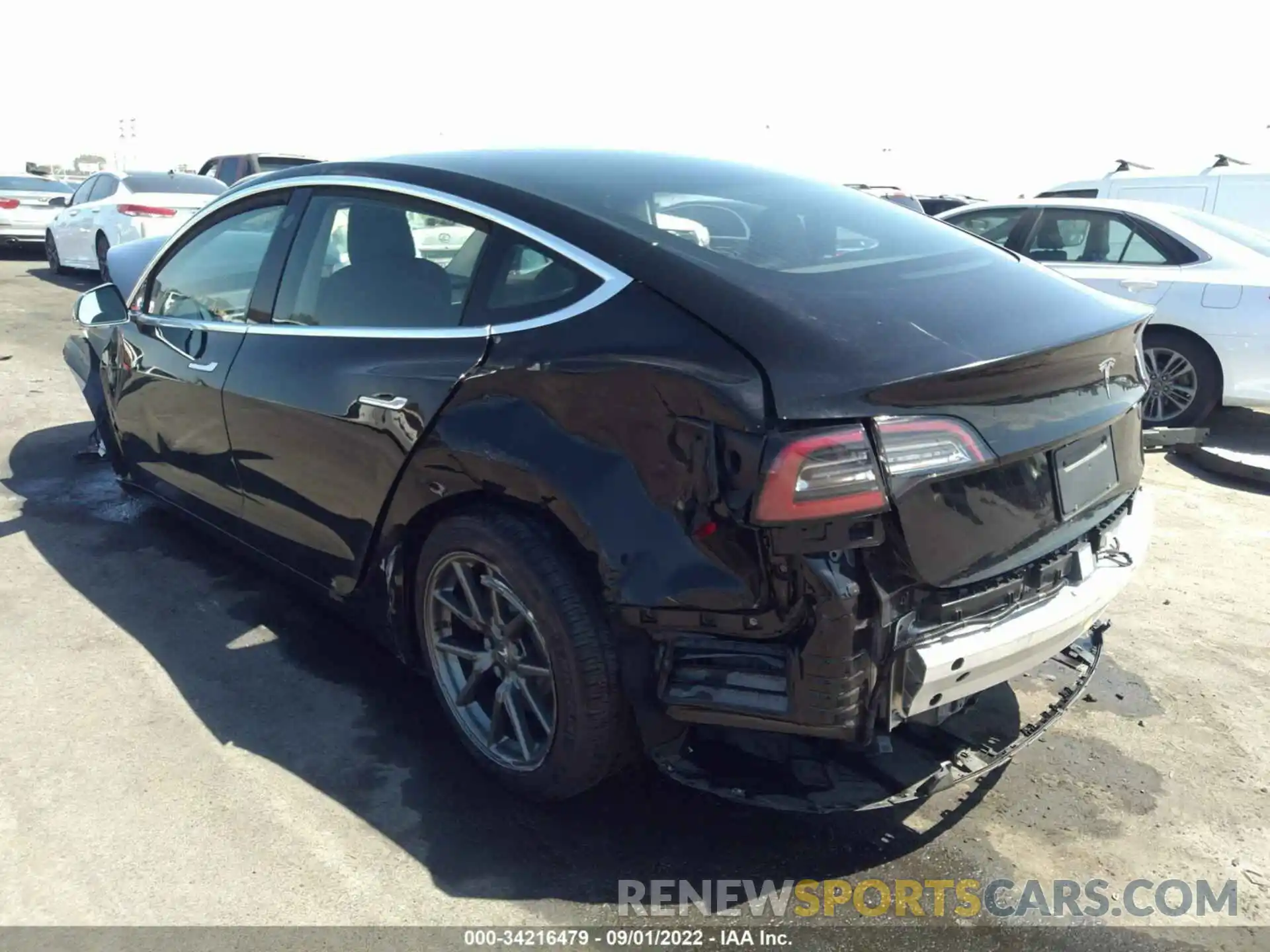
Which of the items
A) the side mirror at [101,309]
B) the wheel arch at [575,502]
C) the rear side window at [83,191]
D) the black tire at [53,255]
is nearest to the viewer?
the wheel arch at [575,502]

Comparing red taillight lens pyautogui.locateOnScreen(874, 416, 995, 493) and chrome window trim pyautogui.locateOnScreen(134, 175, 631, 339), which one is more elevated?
chrome window trim pyautogui.locateOnScreen(134, 175, 631, 339)

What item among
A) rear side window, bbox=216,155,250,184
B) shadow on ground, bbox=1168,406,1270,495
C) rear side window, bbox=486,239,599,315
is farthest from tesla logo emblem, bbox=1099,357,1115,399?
rear side window, bbox=216,155,250,184

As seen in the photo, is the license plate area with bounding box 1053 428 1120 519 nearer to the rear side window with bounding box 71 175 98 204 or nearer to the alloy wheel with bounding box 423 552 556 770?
the alloy wheel with bounding box 423 552 556 770

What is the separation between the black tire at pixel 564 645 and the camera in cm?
240

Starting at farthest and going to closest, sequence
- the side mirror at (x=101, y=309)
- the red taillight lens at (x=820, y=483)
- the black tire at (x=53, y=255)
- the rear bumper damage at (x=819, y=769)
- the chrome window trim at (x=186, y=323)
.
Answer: the black tire at (x=53, y=255) → the side mirror at (x=101, y=309) → the chrome window trim at (x=186, y=323) → the rear bumper damage at (x=819, y=769) → the red taillight lens at (x=820, y=483)

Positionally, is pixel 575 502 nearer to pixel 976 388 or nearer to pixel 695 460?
pixel 695 460

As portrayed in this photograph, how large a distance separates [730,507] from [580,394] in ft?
1.63

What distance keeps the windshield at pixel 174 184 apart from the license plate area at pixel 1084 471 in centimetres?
1220

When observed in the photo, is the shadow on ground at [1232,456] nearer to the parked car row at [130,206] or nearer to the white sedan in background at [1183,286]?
the white sedan in background at [1183,286]

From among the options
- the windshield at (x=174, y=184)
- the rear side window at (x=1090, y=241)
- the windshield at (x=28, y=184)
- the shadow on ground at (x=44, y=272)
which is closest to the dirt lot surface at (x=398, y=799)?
the rear side window at (x=1090, y=241)

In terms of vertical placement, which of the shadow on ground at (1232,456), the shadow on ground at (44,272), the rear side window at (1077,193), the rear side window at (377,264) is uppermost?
the rear side window at (1077,193)

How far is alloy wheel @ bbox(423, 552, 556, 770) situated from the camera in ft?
8.64

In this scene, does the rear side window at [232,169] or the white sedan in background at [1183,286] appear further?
the rear side window at [232,169]

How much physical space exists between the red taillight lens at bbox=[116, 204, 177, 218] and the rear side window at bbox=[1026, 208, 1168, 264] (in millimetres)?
10077
